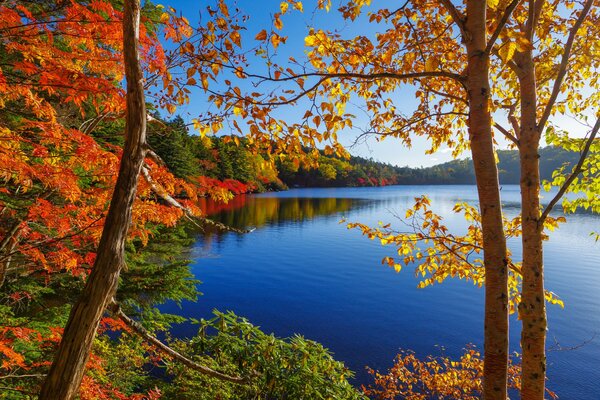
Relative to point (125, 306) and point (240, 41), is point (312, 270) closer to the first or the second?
point (125, 306)

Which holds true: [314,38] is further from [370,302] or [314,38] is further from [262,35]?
[370,302]

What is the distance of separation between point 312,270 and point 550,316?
37.6 ft

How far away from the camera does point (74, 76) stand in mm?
4016

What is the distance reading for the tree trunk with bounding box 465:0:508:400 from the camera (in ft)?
7.72

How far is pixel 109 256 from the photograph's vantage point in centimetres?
176

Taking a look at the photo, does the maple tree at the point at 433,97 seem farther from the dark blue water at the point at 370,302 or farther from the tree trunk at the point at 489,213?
the dark blue water at the point at 370,302

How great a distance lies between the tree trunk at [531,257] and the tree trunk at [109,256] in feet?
11.0

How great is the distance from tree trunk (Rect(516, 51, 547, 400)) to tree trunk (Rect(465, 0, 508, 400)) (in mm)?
957

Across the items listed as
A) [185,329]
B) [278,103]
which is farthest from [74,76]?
[185,329]

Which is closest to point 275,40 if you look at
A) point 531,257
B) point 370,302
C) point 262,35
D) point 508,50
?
point 262,35

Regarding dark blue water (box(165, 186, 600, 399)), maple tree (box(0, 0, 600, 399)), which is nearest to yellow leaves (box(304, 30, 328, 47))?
maple tree (box(0, 0, 600, 399))

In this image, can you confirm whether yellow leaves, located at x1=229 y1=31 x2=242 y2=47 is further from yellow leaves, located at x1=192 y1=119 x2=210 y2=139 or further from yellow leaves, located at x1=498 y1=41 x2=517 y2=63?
yellow leaves, located at x1=498 y1=41 x2=517 y2=63

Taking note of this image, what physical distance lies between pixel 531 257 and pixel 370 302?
1328 cm

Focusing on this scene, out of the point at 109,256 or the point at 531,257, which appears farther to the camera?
the point at 531,257
